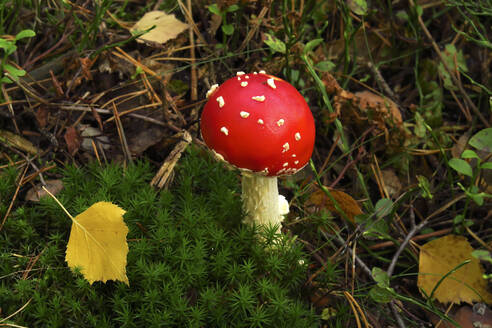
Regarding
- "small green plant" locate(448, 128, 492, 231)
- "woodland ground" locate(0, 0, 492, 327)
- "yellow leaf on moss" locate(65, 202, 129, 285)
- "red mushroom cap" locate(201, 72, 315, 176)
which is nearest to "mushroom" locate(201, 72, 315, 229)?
"red mushroom cap" locate(201, 72, 315, 176)

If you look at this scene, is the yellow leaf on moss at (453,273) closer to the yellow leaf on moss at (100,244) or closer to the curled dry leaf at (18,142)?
the yellow leaf on moss at (100,244)

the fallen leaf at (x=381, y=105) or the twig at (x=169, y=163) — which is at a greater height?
the fallen leaf at (x=381, y=105)

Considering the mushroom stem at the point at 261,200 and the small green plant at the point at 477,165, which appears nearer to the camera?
the small green plant at the point at 477,165

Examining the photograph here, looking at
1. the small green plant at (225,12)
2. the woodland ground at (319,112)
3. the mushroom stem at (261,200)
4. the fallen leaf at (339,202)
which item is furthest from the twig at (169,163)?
the fallen leaf at (339,202)

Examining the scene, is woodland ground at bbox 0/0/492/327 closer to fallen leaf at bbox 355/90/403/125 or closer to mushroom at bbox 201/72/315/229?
fallen leaf at bbox 355/90/403/125

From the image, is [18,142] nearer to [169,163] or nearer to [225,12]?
[169,163]

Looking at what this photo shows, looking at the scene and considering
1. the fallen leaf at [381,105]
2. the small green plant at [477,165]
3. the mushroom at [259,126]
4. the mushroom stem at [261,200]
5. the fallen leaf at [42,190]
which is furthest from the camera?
the fallen leaf at [381,105]

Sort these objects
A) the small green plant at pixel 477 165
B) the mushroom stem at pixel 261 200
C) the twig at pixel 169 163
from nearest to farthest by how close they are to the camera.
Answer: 1. the small green plant at pixel 477 165
2. the mushroom stem at pixel 261 200
3. the twig at pixel 169 163
